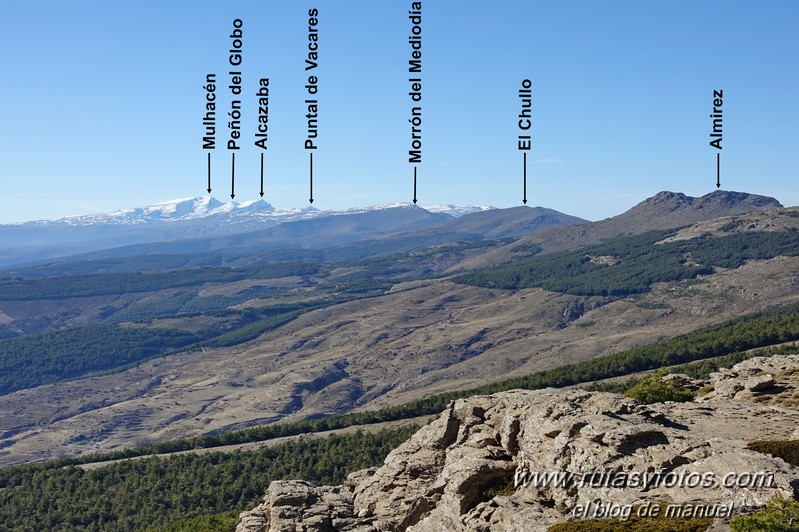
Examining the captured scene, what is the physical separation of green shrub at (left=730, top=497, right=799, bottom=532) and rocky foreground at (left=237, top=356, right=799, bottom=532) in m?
1.35

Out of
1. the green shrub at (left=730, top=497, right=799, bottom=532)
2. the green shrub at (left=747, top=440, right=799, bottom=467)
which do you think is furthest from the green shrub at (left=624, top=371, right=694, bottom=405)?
the green shrub at (left=730, top=497, right=799, bottom=532)

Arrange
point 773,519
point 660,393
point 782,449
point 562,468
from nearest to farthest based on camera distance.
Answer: point 773,519
point 782,449
point 562,468
point 660,393

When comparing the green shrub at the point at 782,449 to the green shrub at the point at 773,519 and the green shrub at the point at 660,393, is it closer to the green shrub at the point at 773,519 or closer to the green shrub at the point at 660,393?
the green shrub at the point at 773,519

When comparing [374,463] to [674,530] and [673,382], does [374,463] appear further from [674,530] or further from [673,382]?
[674,530]

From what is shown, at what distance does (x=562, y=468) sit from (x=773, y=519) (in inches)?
525

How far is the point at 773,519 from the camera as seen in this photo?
103 feet

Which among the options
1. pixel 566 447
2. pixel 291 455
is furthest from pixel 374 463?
pixel 566 447

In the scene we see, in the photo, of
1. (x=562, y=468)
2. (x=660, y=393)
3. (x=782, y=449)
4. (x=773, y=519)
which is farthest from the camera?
(x=660, y=393)

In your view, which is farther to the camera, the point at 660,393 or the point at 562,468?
the point at 660,393

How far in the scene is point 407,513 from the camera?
50125mm

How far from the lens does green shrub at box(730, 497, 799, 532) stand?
31062 mm

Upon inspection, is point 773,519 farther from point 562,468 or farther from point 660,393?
point 660,393

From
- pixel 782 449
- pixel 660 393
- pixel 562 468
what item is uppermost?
pixel 782 449

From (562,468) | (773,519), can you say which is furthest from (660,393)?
(773,519)
